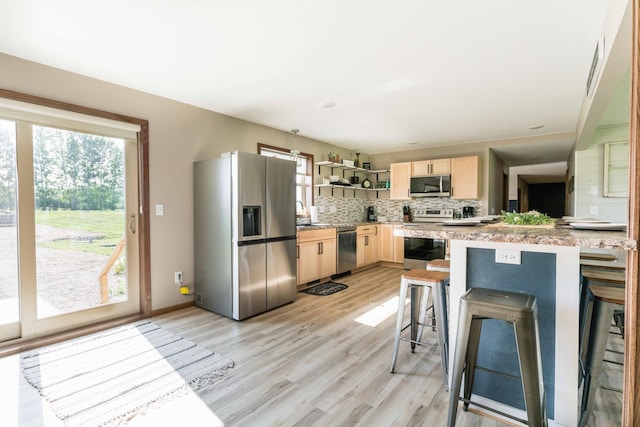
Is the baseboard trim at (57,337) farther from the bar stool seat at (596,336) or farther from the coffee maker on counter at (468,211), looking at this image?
the coffee maker on counter at (468,211)

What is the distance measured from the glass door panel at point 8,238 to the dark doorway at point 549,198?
15.5 m

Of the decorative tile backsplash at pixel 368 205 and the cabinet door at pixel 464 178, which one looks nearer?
the cabinet door at pixel 464 178

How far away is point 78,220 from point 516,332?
3482mm

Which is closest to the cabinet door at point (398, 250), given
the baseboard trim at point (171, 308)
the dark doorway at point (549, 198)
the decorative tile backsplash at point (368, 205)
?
the decorative tile backsplash at point (368, 205)

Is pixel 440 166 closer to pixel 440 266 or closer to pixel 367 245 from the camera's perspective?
pixel 367 245

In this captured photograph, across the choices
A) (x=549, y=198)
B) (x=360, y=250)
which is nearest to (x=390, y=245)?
(x=360, y=250)

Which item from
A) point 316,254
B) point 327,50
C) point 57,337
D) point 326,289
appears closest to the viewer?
point 327,50

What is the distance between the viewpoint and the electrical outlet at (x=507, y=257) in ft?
5.27

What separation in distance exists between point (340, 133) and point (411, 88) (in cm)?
193

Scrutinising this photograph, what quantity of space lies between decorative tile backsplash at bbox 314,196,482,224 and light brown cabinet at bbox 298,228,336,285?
846 mm

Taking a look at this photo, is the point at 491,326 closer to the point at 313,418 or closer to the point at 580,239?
the point at 580,239

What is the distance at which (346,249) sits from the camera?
16.5 ft

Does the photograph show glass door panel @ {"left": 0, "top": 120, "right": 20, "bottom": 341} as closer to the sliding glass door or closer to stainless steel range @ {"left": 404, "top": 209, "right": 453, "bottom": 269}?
the sliding glass door

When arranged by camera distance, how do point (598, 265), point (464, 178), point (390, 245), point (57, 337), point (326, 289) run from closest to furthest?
point (598, 265)
point (57, 337)
point (326, 289)
point (464, 178)
point (390, 245)
